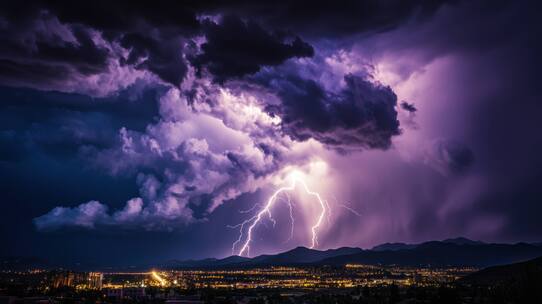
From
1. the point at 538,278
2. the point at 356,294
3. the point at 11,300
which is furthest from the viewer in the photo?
the point at 356,294

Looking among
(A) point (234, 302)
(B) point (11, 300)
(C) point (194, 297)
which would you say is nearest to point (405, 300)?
(A) point (234, 302)

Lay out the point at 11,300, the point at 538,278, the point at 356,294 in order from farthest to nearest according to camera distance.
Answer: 1. the point at 356,294
2. the point at 11,300
3. the point at 538,278

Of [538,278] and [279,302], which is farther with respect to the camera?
[279,302]

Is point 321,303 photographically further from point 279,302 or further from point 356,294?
point 356,294

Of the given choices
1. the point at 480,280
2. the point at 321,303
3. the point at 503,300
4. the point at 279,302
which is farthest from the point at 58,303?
the point at 480,280

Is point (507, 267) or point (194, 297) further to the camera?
point (507, 267)

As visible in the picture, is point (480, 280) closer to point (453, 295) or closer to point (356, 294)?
point (356, 294)

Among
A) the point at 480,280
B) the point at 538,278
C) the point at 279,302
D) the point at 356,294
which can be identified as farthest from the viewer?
the point at 480,280

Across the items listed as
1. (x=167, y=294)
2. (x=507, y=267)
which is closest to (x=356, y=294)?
(x=167, y=294)
